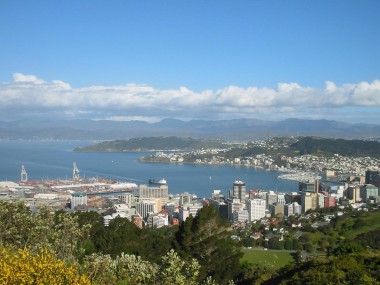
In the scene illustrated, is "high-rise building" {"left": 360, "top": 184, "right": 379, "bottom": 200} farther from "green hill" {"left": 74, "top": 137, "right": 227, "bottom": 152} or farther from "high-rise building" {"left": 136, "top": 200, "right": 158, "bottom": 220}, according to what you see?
"green hill" {"left": 74, "top": 137, "right": 227, "bottom": 152}

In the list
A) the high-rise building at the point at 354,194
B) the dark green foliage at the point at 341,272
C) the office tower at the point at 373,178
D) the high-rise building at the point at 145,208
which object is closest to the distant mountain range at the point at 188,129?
the office tower at the point at 373,178

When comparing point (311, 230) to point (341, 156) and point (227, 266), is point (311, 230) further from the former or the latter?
point (341, 156)

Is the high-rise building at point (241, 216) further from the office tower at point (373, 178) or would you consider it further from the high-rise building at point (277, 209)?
the office tower at point (373, 178)

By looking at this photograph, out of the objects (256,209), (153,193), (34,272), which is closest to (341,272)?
(34,272)

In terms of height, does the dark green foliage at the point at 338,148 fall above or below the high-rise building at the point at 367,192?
above

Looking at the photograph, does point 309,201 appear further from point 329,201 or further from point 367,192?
point 367,192

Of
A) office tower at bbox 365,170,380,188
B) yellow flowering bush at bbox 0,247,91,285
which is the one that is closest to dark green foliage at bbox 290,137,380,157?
office tower at bbox 365,170,380,188
